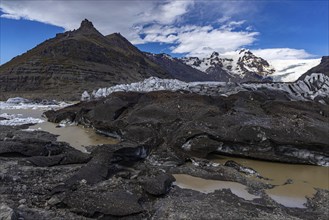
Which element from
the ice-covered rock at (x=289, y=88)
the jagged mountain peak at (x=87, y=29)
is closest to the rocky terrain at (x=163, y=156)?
the ice-covered rock at (x=289, y=88)

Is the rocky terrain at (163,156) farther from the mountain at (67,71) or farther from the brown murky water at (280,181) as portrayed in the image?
the mountain at (67,71)

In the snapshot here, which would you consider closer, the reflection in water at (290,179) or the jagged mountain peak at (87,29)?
the reflection in water at (290,179)

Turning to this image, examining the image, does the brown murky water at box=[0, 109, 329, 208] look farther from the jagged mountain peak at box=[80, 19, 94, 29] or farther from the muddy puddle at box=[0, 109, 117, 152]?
the jagged mountain peak at box=[80, 19, 94, 29]

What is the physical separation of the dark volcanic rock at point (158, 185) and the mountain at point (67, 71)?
66793 mm

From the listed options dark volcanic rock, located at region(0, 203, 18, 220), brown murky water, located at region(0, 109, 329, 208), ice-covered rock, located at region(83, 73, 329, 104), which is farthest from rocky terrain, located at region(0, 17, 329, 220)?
brown murky water, located at region(0, 109, 329, 208)

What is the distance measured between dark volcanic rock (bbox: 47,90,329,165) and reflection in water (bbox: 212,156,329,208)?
2.08ft

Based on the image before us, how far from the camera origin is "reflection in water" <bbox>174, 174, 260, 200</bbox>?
11.9 m

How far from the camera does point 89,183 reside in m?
10.9

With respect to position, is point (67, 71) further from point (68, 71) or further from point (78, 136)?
point (78, 136)

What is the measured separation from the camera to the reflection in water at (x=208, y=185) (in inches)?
470

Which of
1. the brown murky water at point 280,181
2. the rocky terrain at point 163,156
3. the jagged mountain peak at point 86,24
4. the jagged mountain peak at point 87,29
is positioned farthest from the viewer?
the jagged mountain peak at point 86,24

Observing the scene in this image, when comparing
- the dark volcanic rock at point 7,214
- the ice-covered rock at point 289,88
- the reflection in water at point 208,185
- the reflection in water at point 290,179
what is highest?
the ice-covered rock at point 289,88

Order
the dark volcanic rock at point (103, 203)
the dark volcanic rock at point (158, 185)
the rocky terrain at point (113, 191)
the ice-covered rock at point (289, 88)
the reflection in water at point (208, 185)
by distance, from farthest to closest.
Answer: the ice-covered rock at point (289, 88) < the reflection in water at point (208, 185) < the dark volcanic rock at point (158, 185) < the rocky terrain at point (113, 191) < the dark volcanic rock at point (103, 203)

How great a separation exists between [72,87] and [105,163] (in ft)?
290
